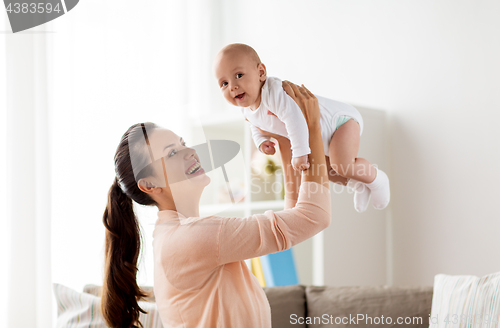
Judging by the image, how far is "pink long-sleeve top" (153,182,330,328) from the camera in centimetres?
92

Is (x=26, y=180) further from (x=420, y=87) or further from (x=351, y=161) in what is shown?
(x=420, y=87)

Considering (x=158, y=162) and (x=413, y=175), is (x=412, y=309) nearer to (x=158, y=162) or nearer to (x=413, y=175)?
(x=413, y=175)

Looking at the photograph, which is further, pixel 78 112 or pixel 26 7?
pixel 26 7

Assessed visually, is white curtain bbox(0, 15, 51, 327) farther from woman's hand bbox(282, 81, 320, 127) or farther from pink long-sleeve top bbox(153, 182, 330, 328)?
woman's hand bbox(282, 81, 320, 127)

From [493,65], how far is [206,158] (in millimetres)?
1391

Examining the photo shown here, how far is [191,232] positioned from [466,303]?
2.67ft

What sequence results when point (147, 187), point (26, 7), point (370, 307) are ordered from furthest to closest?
point (26, 7) → point (370, 307) → point (147, 187)

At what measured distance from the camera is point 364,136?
1991 millimetres

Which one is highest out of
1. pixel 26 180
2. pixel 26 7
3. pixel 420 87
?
pixel 26 7

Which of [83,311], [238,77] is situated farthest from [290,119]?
[83,311]

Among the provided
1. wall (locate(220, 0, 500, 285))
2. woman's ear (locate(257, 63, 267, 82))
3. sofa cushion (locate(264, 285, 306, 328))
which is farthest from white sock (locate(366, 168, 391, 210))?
wall (locate(220, 0, 500, 285))

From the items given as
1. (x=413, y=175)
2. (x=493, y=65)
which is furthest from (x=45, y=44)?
(x=493, y=65)

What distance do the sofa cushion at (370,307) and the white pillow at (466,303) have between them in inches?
2.2

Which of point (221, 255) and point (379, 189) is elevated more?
point (379, 189)
